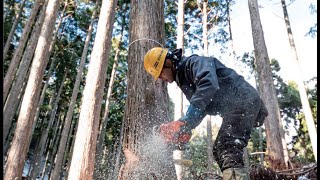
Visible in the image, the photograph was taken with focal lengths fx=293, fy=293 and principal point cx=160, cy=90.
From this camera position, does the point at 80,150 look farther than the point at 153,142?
Yes

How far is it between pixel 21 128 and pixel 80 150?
259 cm

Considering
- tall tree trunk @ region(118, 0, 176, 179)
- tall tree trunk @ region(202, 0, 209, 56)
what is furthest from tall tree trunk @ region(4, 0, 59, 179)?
tall tree trunk @ region(202, 0, 209, 56)

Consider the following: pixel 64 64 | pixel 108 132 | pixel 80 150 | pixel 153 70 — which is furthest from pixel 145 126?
pixel 108 132

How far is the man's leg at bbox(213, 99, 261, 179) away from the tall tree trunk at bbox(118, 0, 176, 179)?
2.02 ft

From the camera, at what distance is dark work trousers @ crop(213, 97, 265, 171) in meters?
2.32

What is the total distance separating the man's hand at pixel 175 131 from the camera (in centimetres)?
230

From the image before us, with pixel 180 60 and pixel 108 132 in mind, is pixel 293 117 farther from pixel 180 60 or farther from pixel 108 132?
pixel 180 60

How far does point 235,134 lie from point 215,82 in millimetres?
477

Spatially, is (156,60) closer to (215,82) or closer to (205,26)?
(215,82)

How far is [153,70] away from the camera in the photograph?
2676 millimetres

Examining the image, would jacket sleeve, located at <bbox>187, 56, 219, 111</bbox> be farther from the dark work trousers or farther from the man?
the dark work trousers

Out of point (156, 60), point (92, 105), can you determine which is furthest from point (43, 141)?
point (156, 60)

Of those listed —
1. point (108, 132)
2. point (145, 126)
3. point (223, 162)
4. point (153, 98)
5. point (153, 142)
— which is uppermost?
point (108, 132)

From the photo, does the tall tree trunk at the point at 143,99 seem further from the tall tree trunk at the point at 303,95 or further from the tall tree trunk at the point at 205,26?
the tall tree trunk at the point at 205,26
